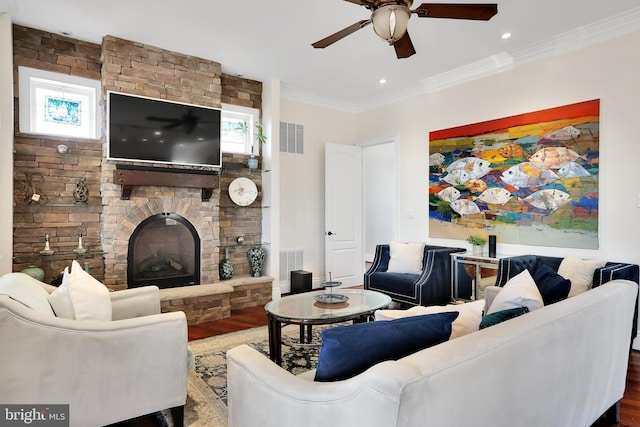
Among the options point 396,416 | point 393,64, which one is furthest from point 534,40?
point 396,416

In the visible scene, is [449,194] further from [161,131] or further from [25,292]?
[25,292]

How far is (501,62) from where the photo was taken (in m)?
4.20

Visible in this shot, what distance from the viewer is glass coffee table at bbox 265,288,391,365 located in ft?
8.45

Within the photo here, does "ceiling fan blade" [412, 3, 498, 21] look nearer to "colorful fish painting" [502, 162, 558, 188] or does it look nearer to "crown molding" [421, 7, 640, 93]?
"crown molding" [421, 7, 640, 93]

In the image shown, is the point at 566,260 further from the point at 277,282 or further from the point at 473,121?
the point at 277,282

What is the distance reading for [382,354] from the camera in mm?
1186

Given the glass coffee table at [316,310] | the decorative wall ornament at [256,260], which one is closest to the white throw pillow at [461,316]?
the glass coffee table at [316,310]

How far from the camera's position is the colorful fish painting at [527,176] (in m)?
3.84

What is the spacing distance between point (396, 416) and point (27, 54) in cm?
458

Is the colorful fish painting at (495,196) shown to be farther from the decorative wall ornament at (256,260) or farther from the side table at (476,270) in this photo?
the decorative wall ornament at (256,260)

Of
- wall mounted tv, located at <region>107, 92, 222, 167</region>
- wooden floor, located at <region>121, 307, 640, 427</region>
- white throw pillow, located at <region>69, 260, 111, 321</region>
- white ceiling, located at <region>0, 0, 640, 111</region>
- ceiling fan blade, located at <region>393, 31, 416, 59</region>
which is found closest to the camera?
white throw pillow, located at <region>69, 260, 111, 321</region>

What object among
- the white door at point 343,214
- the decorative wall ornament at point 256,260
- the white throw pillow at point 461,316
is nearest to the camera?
the white throw pillow at point 461,316

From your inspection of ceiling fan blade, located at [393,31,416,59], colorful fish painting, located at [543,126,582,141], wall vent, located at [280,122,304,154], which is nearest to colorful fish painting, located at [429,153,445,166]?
colorful fish painting, located at [543,126,582,141]

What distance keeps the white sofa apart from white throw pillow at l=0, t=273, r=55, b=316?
43.8 inches
